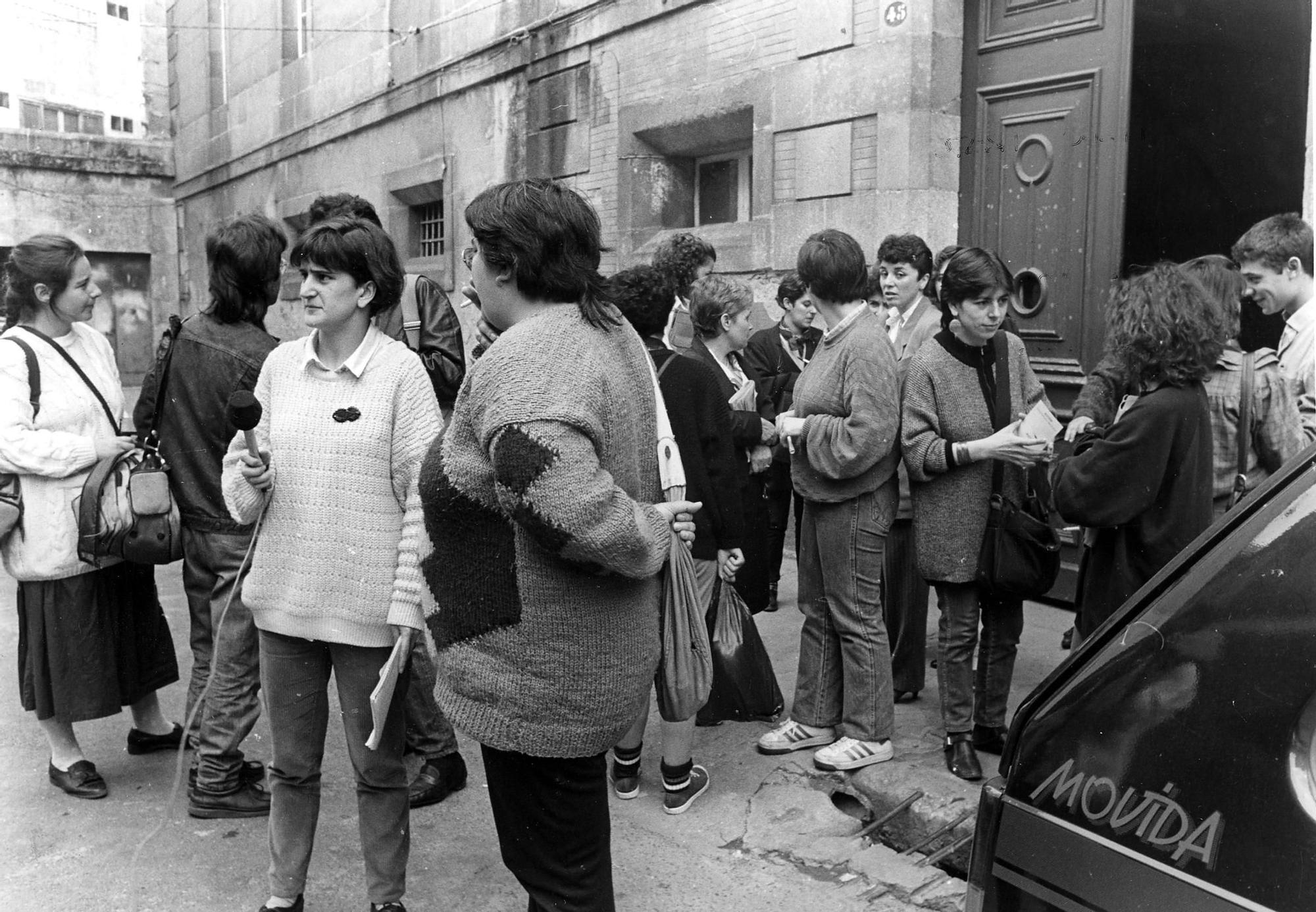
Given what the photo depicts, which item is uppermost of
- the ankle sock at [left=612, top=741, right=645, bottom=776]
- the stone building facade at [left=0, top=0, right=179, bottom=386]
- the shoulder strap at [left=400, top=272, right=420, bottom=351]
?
the stone building facade at [left=0, top=0, right=179, bottom=386]

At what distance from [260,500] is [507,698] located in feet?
3.72

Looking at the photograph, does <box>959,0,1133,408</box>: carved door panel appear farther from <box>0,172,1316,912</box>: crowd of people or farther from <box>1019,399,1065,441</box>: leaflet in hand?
<box>1019,399,1065,441</box>: leaflet in hand

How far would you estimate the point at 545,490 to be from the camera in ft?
6.73

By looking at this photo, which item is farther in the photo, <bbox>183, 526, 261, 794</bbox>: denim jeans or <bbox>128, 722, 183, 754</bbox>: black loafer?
<bbox>128, 722, 183, 754</bbox>: black loafer

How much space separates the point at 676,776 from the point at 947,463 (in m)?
1.40

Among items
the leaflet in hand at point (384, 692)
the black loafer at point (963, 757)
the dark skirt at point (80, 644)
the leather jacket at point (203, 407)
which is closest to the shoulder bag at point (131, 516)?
the leather jacket at point (203, 407)

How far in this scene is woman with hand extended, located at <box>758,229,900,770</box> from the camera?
3.88 m

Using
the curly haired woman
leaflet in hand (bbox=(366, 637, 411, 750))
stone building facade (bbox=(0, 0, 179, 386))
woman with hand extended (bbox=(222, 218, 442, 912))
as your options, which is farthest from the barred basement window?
leaflet in hand (bbox=(366, 637, 411, 750))

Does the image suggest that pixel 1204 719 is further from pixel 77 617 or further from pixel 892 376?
pixel 77 617

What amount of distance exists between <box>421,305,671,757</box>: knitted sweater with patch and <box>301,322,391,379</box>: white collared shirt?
772 millimetres

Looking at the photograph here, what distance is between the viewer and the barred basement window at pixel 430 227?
11766mm

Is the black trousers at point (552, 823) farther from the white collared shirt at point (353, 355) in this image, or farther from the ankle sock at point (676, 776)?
the ankle sock at point (676, 776)

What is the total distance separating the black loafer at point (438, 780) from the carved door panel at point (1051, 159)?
3.79m

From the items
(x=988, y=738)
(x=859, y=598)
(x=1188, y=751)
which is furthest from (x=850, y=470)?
(x=1188, y=751)
